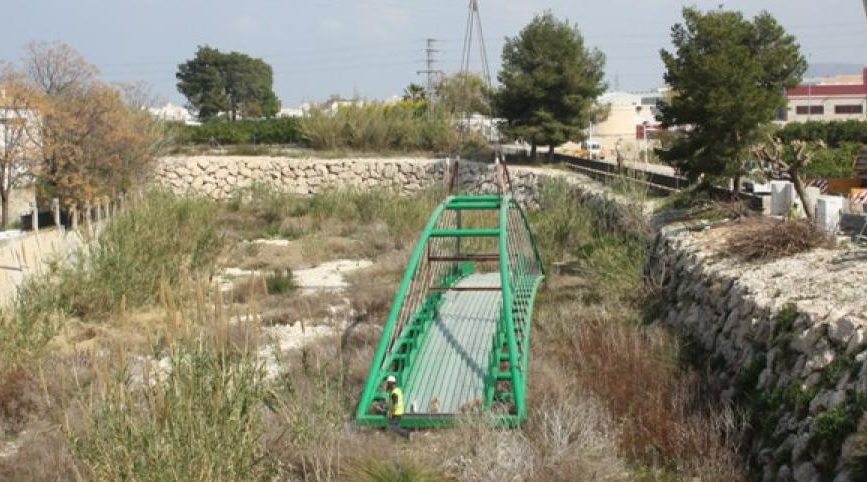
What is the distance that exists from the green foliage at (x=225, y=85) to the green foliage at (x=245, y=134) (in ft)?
135

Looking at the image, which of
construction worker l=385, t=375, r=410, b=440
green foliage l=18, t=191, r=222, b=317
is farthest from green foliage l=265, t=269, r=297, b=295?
construction worker l=385, t=375, r=410, b=440

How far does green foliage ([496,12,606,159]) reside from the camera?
32531 mm

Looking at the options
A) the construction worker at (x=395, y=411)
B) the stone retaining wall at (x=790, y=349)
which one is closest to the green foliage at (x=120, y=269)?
the construction worker at (x=395, y=411)

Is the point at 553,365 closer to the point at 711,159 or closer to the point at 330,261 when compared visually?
the point at 711,159

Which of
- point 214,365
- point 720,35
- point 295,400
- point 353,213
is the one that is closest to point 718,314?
point 295,400

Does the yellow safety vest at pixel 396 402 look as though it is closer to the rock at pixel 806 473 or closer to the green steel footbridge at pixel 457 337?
the green steel footbridge at pixel 457 337

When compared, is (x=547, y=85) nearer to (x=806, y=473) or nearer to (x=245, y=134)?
(x=245, y=134)

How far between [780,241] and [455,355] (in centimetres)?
366

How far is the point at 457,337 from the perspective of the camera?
1159 cm

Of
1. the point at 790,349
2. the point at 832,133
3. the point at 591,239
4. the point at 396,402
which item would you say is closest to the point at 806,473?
the point at 790,349

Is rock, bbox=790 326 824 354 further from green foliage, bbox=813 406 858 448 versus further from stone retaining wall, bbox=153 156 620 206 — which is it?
stone retaining wall, bbox=153 156 620 206

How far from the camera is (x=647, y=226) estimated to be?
15789mm

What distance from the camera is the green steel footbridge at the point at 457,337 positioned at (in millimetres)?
9242

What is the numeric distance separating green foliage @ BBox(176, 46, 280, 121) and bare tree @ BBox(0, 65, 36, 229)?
54521 millimetres
